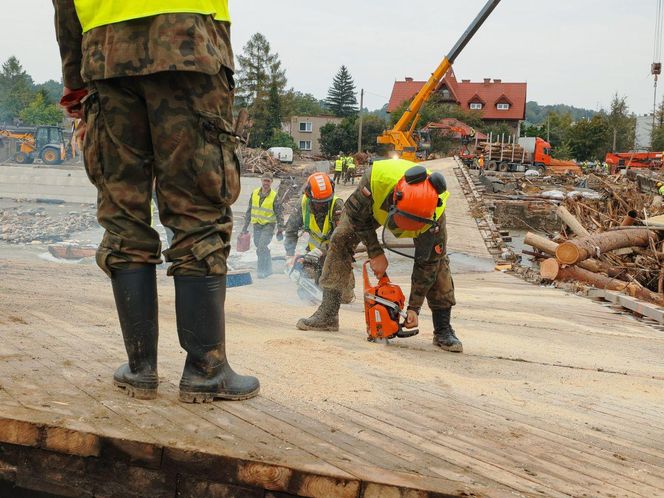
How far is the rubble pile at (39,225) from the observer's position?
16625 mm

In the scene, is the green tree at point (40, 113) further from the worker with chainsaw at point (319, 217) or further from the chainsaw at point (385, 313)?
the chainsaw at point (385, 313)

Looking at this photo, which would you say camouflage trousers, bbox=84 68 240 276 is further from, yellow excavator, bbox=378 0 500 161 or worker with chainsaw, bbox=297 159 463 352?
yellow excavator, bbox=378 0 500 161

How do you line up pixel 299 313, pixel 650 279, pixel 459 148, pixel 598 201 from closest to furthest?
pixel 299 313 → pixel 650 279 → pixel 598 201 → pixel 459 148

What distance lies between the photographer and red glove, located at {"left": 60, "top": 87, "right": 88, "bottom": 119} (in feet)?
9.27

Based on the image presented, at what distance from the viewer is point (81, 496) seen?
2.33 m

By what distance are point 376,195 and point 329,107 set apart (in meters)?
111

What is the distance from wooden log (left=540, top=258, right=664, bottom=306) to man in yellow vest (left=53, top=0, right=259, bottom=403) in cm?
879

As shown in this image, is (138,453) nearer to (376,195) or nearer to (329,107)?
(376,195)

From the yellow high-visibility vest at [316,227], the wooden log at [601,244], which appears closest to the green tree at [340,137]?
the wooden log at [601,244]

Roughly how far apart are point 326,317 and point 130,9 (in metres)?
3.62

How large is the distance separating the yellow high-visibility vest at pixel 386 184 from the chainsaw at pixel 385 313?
472 millimetres

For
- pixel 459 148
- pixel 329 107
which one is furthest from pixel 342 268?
pixel 329 107

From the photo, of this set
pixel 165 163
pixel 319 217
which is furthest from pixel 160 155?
pixel 319 217

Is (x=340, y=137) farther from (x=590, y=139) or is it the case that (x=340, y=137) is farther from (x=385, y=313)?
(x=385, y=313)
